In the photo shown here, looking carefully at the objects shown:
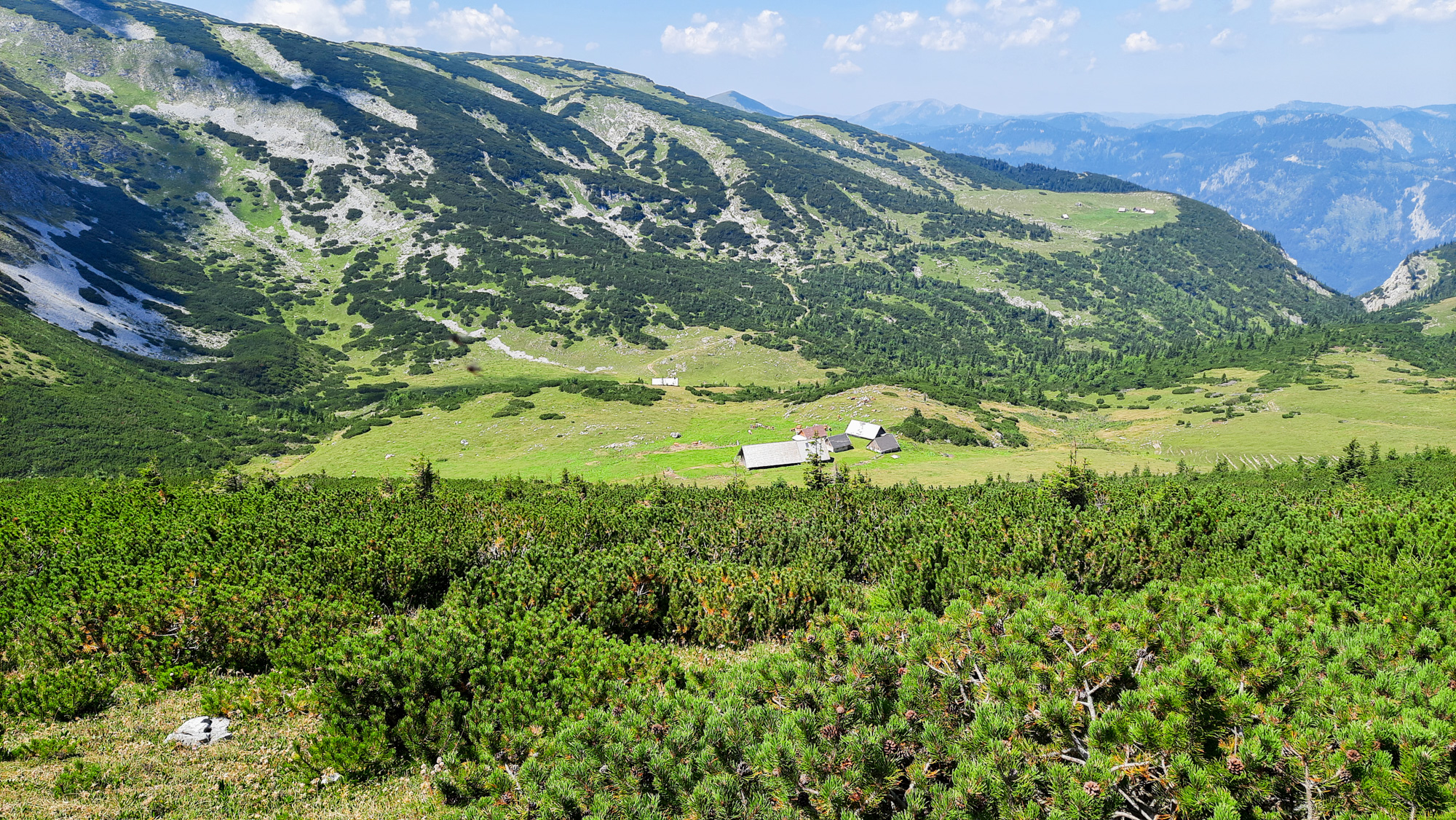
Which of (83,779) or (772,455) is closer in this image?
(83,779)

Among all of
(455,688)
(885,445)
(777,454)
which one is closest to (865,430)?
(885,445)

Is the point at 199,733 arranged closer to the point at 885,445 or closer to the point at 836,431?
the point at 885,445

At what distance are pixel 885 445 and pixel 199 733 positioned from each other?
80.0 meters

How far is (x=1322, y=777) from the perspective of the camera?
5.81m

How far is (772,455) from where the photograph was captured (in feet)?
268

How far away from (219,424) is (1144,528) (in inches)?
5474

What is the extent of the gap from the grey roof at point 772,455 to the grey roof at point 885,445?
9.98 m

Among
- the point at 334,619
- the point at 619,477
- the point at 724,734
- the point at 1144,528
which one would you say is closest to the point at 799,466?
the point at 619,477

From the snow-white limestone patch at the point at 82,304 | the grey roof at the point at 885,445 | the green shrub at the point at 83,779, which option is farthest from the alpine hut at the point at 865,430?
the snow-white limestone patch at the point at 82,304

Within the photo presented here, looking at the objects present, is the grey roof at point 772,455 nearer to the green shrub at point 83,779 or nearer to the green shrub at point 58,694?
the green shrub at point 58,694

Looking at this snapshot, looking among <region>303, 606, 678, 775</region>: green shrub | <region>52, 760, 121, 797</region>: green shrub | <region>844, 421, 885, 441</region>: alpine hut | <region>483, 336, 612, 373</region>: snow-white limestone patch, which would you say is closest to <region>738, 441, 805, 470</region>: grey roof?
<region>844, 421, 885, 441</region>: alpine hut

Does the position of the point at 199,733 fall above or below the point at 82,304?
below

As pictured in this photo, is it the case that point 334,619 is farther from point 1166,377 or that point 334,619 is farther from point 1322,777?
point 1166,377

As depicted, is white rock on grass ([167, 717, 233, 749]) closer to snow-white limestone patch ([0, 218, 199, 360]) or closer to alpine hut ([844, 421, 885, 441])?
alpine hut ([844, 421, 885, 441])
